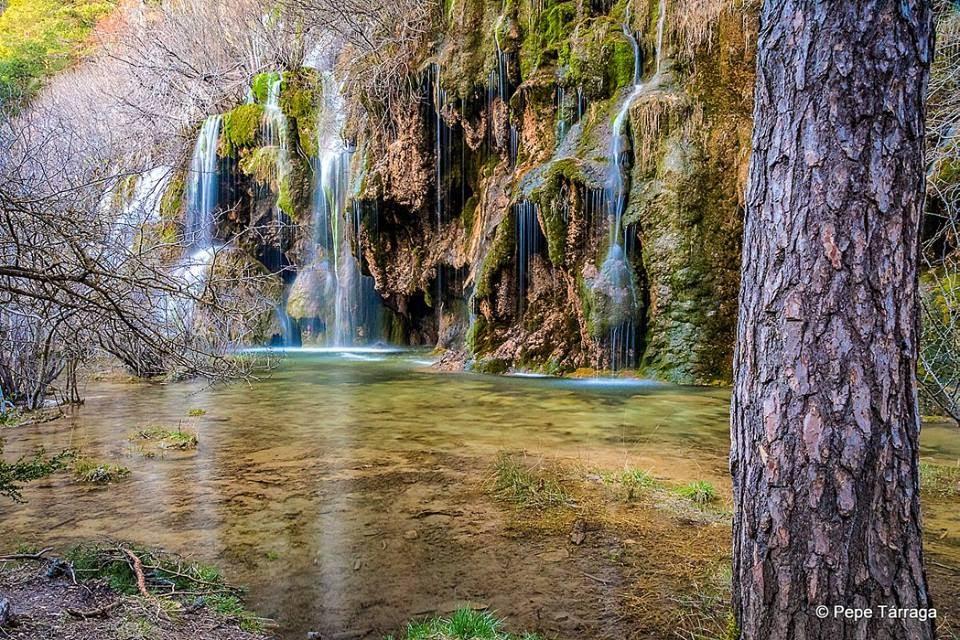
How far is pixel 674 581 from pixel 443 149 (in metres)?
15.2

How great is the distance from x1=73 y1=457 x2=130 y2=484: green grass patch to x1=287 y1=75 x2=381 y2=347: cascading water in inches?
577

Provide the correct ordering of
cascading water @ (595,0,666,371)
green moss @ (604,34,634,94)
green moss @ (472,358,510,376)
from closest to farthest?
cascading water @ (595,0,666,371)
green moss @ (472,358,510,376)
green moss @ (604,34,634,94)

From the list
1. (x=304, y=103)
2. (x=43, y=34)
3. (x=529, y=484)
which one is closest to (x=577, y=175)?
(x=529, y=484)

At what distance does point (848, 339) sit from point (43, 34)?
40173mm

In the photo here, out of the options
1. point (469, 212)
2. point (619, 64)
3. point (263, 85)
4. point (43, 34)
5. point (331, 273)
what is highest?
point (43, 34)

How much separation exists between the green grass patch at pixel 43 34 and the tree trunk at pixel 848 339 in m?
36.1

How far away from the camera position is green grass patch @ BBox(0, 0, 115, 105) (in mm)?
30625

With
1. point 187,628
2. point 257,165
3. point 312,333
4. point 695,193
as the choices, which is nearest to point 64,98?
point 257,165

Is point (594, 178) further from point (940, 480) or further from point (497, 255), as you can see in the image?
point (940, 480)

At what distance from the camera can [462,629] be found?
2736mm

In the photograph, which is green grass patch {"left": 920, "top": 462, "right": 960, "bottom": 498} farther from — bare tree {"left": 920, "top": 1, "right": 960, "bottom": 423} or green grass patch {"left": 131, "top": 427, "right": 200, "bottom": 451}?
green grass patch {"left": 131, "top": 427, "right": 200, "bottom": 451}

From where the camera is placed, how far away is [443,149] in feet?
56.0

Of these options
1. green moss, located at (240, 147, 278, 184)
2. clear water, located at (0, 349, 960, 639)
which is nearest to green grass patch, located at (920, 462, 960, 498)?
clear water, located at (0, 349, 960, 639)

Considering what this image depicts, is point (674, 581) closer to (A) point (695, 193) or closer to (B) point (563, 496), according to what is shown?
(B) point (563, 496)
